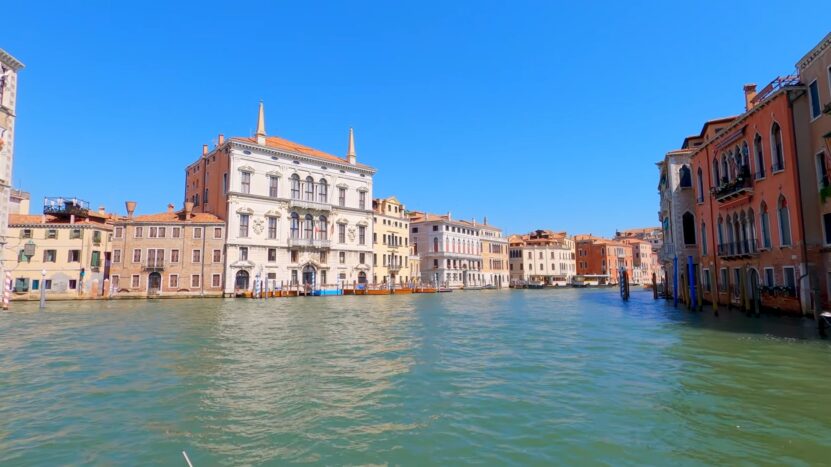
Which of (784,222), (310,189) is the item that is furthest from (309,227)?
(784,222)

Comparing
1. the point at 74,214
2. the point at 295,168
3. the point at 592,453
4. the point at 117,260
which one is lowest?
the point at 592,453

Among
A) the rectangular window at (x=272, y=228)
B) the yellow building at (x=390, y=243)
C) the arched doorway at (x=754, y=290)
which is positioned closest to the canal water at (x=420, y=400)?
the arched doorway at (x=754, y=290)

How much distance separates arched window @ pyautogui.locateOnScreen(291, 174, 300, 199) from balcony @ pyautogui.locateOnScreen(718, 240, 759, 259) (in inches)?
1263

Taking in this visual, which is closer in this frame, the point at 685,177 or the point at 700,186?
the point at 700,186

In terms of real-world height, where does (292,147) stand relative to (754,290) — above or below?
above

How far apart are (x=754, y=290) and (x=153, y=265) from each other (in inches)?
1419

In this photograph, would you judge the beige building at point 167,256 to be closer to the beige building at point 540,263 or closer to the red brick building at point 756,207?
the red brick building at point 756,207

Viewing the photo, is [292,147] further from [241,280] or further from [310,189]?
[241,280]

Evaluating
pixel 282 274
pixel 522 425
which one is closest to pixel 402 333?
pixel 522 425

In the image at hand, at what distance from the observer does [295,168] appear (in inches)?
1650

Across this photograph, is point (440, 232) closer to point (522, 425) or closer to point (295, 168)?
point (295, 168)

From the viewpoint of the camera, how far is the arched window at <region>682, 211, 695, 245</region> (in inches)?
955

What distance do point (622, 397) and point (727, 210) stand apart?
687 inches

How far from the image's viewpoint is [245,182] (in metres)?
38.7
